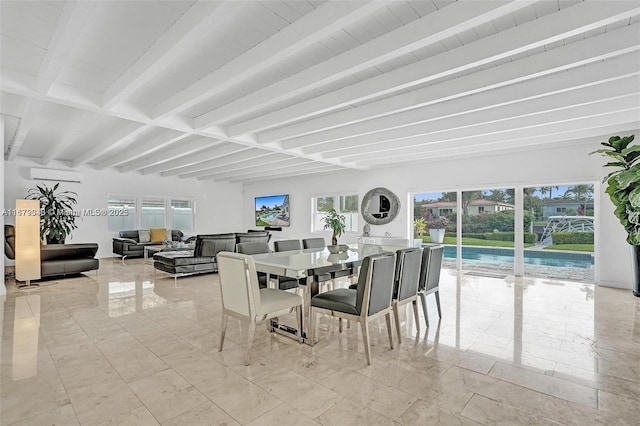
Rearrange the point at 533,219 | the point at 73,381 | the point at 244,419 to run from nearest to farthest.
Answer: the point at 244,419 < the point at 73,381 < the point at 533,219

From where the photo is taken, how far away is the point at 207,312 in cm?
394

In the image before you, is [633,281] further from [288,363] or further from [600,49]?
[288,363]

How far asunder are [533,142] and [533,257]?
7.46ft

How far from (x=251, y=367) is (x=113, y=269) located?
603 cm

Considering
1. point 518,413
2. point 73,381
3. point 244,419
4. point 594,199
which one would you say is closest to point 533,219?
point 594,199

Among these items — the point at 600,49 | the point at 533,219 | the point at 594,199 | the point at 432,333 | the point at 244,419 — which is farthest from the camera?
the point at 533,219

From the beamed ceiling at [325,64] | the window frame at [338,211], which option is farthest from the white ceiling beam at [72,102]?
the window frame at [338,211]

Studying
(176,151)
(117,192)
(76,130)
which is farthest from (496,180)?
(117,192)

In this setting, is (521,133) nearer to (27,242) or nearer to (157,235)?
(27,242)

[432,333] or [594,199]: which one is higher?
[594,199]

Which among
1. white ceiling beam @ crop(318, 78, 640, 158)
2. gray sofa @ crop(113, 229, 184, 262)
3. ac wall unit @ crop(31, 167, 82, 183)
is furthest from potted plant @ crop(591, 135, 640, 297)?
ac wall unit @ crop(31, 167, 82, 183)

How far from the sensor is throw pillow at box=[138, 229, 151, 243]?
8.92 metres

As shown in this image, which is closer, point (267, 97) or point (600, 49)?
point (600, 49)

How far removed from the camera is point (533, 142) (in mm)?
5449
